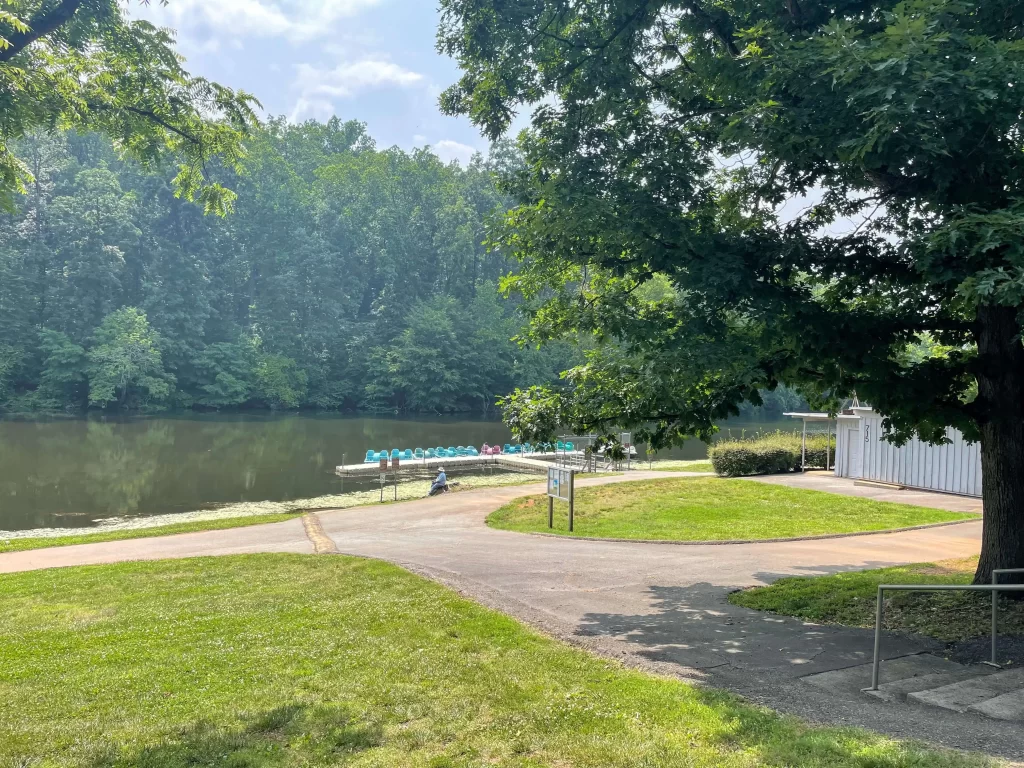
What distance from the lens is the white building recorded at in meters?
19.4

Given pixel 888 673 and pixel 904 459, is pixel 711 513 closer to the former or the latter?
pixel 904 459

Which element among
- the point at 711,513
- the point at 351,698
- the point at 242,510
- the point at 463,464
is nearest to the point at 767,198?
the point at 351,698

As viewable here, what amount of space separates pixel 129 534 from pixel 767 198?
14.0m

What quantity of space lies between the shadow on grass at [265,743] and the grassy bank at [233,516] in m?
11.8

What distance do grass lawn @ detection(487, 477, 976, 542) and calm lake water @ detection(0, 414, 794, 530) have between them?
391 inches

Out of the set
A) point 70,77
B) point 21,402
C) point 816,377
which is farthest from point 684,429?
point 21,402

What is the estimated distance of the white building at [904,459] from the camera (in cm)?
1945

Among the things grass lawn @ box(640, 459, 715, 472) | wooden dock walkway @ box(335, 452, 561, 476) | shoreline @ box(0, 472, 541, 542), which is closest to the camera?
shoreline @ box(0, 472, 541, 542)

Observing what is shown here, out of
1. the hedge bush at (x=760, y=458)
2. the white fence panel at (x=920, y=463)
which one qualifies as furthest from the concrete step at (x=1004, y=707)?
the hedge bush at (x=760, y=458)

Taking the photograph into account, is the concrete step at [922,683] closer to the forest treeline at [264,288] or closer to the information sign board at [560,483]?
the information sign board at [560,483]

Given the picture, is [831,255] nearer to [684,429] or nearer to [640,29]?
[684,429]

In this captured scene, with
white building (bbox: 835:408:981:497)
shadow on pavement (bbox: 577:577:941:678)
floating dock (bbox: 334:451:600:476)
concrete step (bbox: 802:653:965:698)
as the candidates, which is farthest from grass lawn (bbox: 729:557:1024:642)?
floating dock (bbox: 334:451:600:476)

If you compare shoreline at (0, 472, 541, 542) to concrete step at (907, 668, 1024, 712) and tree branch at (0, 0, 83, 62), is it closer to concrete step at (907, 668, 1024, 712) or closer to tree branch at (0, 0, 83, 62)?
tree branch at (0, 0, 83, 62)

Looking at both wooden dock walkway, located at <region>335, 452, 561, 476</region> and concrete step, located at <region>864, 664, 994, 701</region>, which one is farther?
wooden dock walkway, located at <region>335, 452, 561, 476</region>
